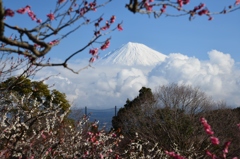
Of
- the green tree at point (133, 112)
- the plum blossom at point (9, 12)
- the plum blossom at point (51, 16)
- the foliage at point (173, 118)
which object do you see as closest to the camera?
the plum blossom at point (9, 12)

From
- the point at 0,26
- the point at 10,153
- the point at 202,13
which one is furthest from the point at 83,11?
the point at 10,153

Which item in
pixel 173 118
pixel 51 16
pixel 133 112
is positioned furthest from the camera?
pixel 133 112

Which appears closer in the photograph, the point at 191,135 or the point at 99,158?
the point at 99,158

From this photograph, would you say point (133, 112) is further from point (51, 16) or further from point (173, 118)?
point (51, 16)

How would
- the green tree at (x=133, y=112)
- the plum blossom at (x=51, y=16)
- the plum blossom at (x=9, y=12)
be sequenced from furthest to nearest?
the green tree at (x=133, y=112), the plum blossom at (x=51, y=16), the plum blossom at (x=9, y=12)

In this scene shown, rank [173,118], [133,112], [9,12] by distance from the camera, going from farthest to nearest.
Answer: [133,112] < [173,118] < [9,12]

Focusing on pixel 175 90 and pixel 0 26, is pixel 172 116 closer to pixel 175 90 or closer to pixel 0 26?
pixel 175 90

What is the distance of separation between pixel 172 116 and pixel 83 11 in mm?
19704

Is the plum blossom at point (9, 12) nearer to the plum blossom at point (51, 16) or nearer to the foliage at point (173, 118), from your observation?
the plum blossom at point (51, 16)

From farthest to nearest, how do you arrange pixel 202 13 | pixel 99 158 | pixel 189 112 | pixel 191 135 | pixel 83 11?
1. pixel 189 112
2. pixel 191 135
3. pixel 99 158
4. pixel 83 11
5. pixel 202 13

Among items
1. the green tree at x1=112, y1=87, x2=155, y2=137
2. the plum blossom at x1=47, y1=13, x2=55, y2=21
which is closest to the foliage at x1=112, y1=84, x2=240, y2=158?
the green tree at x1=112, y1=87, x2=155, y2=137

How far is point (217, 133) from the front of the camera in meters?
22.6

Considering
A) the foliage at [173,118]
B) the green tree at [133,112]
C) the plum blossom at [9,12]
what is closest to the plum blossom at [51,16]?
the plum blossom at [9,12]

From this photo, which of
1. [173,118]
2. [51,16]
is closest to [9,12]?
[51,16]
